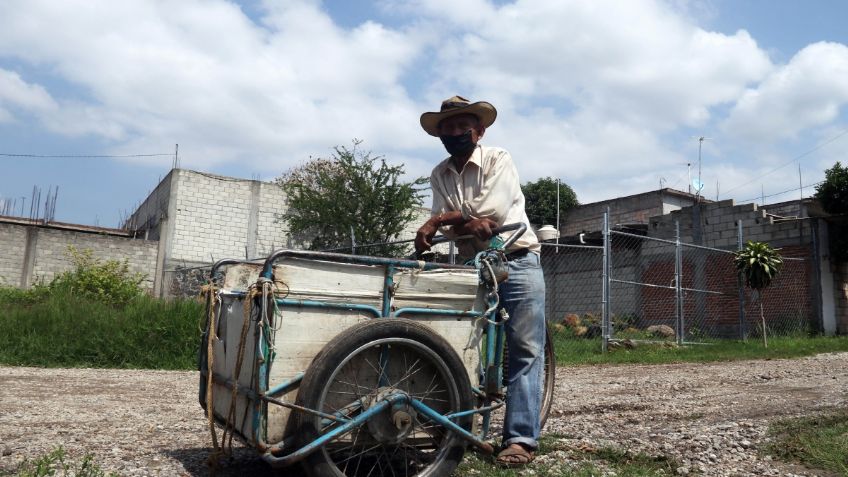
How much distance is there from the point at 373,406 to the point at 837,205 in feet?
56.4

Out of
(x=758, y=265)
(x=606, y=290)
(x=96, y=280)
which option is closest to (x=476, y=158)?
(x=606, y=290)

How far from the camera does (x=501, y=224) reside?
3.74 m

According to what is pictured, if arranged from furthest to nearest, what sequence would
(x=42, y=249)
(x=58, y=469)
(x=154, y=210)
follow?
1. (x=154, y=210)
2. (x=42, y=249)
3. (x=58, y=469)

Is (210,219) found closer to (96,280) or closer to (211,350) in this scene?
(96,280)

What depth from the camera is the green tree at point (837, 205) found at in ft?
54.8

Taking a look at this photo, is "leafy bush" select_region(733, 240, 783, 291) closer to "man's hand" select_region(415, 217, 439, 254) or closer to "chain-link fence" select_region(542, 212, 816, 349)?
"chain-link fence" select_region(542, 212, 816, 349)

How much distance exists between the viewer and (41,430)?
4.33 m

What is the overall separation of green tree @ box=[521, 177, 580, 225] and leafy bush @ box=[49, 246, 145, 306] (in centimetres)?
2543

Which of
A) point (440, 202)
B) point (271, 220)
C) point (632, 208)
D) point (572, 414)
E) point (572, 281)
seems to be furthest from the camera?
point (632, 208)

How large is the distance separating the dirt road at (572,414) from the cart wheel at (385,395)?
66cm

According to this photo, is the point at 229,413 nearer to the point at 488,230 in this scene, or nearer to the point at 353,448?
the point at 353,448

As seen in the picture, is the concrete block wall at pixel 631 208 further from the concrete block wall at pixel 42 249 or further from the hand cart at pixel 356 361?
the hand cart at pixel 356 361

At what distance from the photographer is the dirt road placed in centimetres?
356

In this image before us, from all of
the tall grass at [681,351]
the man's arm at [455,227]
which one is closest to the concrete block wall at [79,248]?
the tall grass at [681,351]
